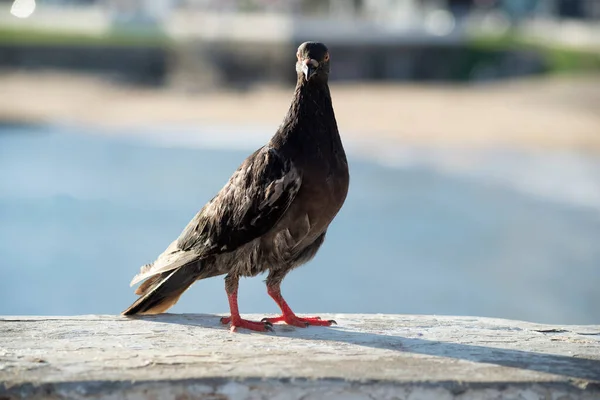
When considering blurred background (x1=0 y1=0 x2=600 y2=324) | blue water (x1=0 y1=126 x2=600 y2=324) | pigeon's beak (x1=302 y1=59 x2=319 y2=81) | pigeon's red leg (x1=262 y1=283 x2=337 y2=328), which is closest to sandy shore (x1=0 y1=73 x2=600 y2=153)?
blurred background (x1=0 y1=0 x2=600 y2=324)

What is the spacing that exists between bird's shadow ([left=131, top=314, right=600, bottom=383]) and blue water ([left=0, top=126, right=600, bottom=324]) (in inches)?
167

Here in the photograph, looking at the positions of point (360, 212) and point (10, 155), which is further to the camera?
point (10, 155)

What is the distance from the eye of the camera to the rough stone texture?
9.25ft

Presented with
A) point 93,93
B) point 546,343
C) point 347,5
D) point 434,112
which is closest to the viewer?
point 546,343

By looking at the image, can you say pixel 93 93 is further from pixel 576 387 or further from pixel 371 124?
pixel 576 387

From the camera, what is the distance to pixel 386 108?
28906 millimetres

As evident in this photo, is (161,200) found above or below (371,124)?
below

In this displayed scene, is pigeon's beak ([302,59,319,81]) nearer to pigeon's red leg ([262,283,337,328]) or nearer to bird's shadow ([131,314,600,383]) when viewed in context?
pigeon's red leg ([262,283,337,328])

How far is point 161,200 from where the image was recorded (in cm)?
1444

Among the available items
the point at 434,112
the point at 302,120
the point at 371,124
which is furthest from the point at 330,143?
the point at 434,112

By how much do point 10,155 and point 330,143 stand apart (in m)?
17.5

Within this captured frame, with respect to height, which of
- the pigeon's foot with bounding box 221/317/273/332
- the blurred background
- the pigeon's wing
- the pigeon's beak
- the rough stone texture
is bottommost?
the rough stone texture

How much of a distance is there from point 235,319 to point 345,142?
748 inches

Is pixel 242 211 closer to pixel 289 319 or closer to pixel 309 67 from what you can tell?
pixel 289 319
